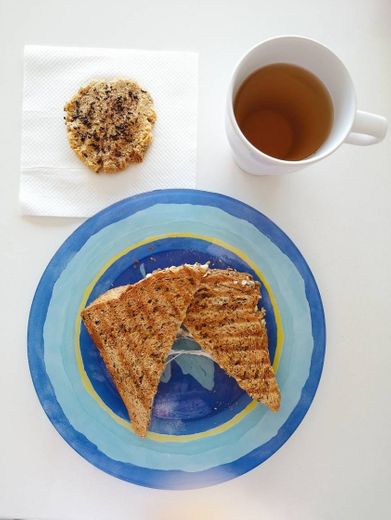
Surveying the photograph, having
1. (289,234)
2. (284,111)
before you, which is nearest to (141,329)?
(289,234)

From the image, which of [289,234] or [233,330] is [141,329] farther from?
[289,234]

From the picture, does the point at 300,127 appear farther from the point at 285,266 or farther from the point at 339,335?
the point at 339,335

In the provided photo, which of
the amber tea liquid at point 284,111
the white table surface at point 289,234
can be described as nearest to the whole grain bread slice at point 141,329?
the white table surface at point 289,234

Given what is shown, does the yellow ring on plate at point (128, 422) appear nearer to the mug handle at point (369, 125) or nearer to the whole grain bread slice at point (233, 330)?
the whole grain bread slice at point (233, 330)

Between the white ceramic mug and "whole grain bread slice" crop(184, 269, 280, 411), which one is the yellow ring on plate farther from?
the white ceramic mug

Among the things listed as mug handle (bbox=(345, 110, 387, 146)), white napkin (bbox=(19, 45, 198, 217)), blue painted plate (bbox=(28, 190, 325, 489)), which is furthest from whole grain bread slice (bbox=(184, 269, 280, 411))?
mug handle (bbox=(345, 110, 387, 146))

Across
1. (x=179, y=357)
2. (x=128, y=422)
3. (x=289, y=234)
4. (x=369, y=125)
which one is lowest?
(x=128, y=422)

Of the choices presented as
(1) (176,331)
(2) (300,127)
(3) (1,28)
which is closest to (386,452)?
(1) (176,331)
